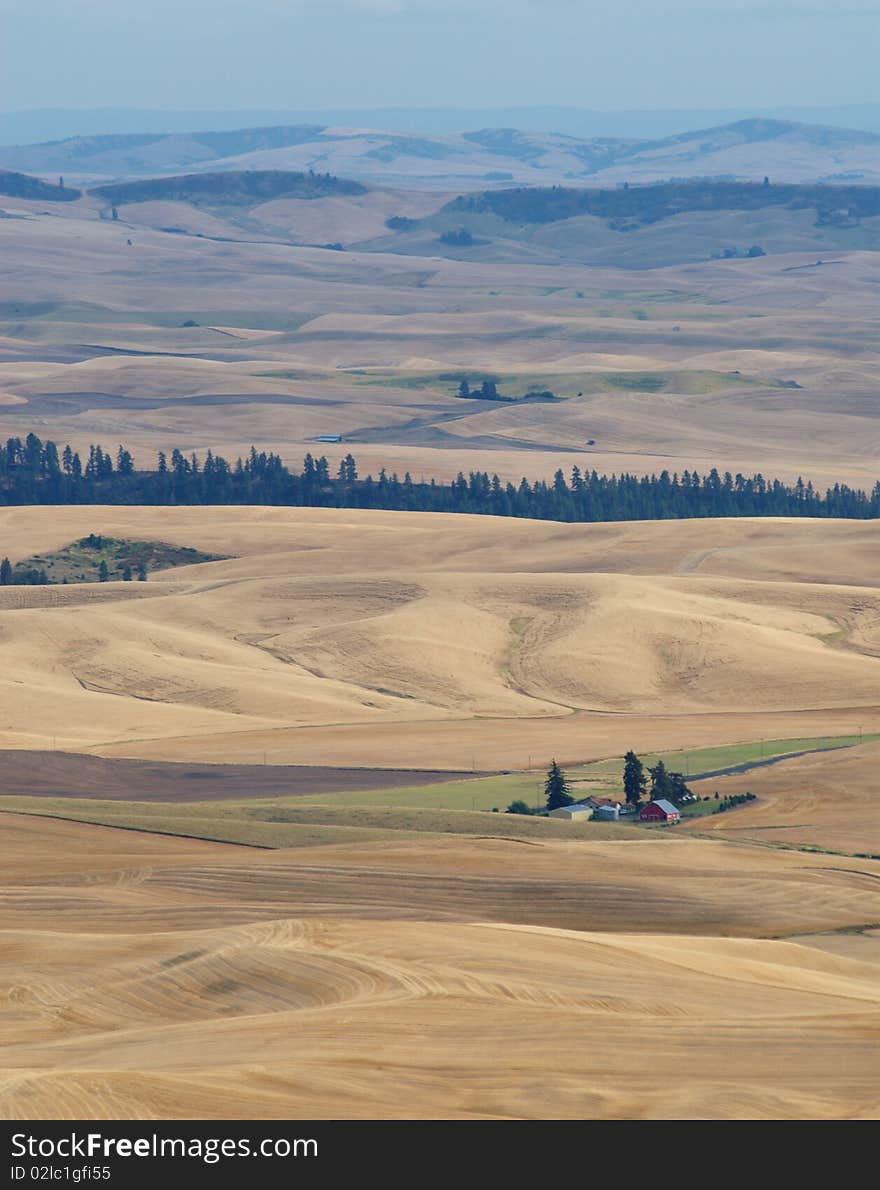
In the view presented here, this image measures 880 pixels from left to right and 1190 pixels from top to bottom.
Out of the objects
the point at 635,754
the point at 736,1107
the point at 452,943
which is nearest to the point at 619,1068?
the point at 736,1107

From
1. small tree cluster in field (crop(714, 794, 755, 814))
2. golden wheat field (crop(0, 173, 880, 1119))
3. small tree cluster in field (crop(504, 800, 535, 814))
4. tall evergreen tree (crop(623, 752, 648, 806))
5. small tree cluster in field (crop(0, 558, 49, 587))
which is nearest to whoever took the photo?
golden wheat field (crop(0, 173, 880, 1119))

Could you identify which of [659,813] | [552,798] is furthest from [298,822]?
[659,813]

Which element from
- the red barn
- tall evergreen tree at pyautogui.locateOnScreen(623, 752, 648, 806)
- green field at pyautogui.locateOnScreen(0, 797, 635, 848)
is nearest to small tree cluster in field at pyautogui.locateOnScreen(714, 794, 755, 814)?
the red barn

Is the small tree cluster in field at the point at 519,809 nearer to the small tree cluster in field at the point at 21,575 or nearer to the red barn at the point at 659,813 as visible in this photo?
the red barn at the point at 659,813

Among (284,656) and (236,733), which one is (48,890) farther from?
(284,656)

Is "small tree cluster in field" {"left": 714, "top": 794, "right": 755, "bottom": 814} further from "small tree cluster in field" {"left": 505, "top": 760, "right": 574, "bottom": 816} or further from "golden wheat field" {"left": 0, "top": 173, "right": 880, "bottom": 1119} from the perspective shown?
"small tree cluster in field" {"left": 505, "top": 760, "right": 574, "bottom": 816}
